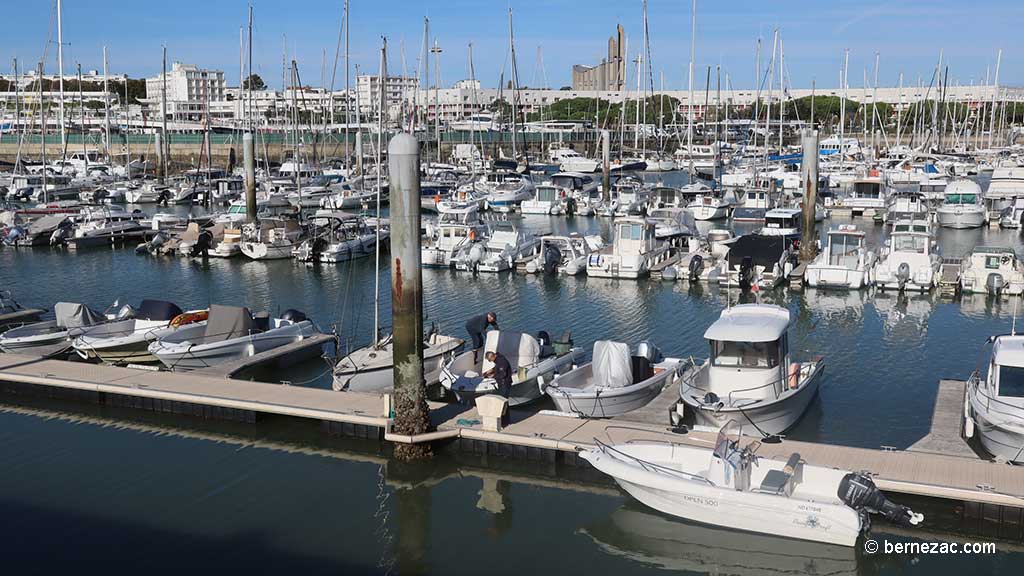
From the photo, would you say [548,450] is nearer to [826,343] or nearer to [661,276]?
[826,343]

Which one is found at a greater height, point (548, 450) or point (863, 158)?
point (863, 158)

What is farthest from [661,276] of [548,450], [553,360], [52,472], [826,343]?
[52,472]

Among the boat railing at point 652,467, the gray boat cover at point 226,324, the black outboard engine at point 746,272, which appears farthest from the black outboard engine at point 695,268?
the boat railing at point 652,467

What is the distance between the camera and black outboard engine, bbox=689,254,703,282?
3491 centimetres

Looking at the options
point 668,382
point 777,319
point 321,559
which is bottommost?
point 321,559

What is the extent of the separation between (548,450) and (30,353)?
1321 centimetres

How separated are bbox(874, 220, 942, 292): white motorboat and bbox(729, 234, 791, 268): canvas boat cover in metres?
3.35

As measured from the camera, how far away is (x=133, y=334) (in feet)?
76.7

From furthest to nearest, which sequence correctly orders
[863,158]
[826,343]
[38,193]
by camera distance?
[863,158] < [38,193] < [826,343]

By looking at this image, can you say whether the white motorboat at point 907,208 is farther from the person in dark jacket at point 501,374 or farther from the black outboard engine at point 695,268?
the person in dark jacket at point 501,374

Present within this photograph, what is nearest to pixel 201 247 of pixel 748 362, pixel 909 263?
pixel 909 263

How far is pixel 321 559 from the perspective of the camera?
14000mm

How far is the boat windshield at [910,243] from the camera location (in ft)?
109

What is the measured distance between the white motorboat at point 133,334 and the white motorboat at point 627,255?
15917mm
